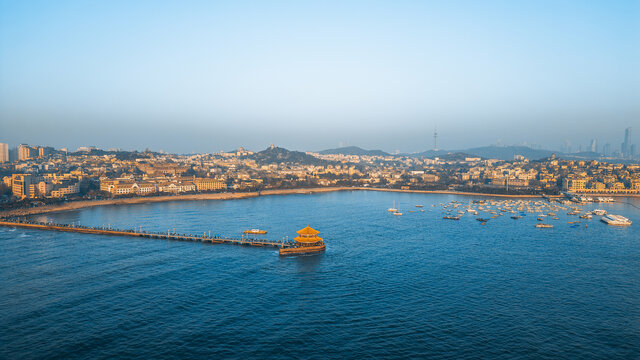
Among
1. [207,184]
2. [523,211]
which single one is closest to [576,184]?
[523,211]

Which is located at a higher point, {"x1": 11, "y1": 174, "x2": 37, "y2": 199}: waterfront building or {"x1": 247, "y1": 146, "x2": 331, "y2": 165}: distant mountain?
{"x1": 247, "y1": 146, "x2": 331, "y2": 165}: distant mountain

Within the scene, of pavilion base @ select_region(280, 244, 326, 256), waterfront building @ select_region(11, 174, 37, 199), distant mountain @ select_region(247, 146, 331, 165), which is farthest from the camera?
distant mountain @ select_region(247, 146, 331, 165)

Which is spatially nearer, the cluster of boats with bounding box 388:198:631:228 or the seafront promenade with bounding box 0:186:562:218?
the cluster of boats with bounding box 388:198:631:228

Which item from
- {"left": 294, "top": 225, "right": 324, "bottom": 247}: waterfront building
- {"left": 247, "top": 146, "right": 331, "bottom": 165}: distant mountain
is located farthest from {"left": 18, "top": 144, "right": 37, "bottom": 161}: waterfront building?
{"left": 294, "top": 225, "right": 324, "bottom": 247}: waterfront building

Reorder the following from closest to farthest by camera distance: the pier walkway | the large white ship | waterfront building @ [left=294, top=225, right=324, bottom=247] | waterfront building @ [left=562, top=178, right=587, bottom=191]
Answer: waterfront building @ [left=294, top=225, right=324, bottom=247]
the pier walkway
the large white ship
waterfront building @ [left=562, top=178, right=587, bottom=191]

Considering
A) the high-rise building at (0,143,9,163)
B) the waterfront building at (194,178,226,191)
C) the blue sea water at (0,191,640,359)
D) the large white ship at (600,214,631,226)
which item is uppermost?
the high-rise building at (0,143,9,163)

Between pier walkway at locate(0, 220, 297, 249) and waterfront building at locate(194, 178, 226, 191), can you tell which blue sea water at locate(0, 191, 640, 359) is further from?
waterfront building at locate(194, 178, 226, 191)

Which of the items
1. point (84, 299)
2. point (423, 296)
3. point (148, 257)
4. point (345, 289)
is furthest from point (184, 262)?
point (423, 296)
